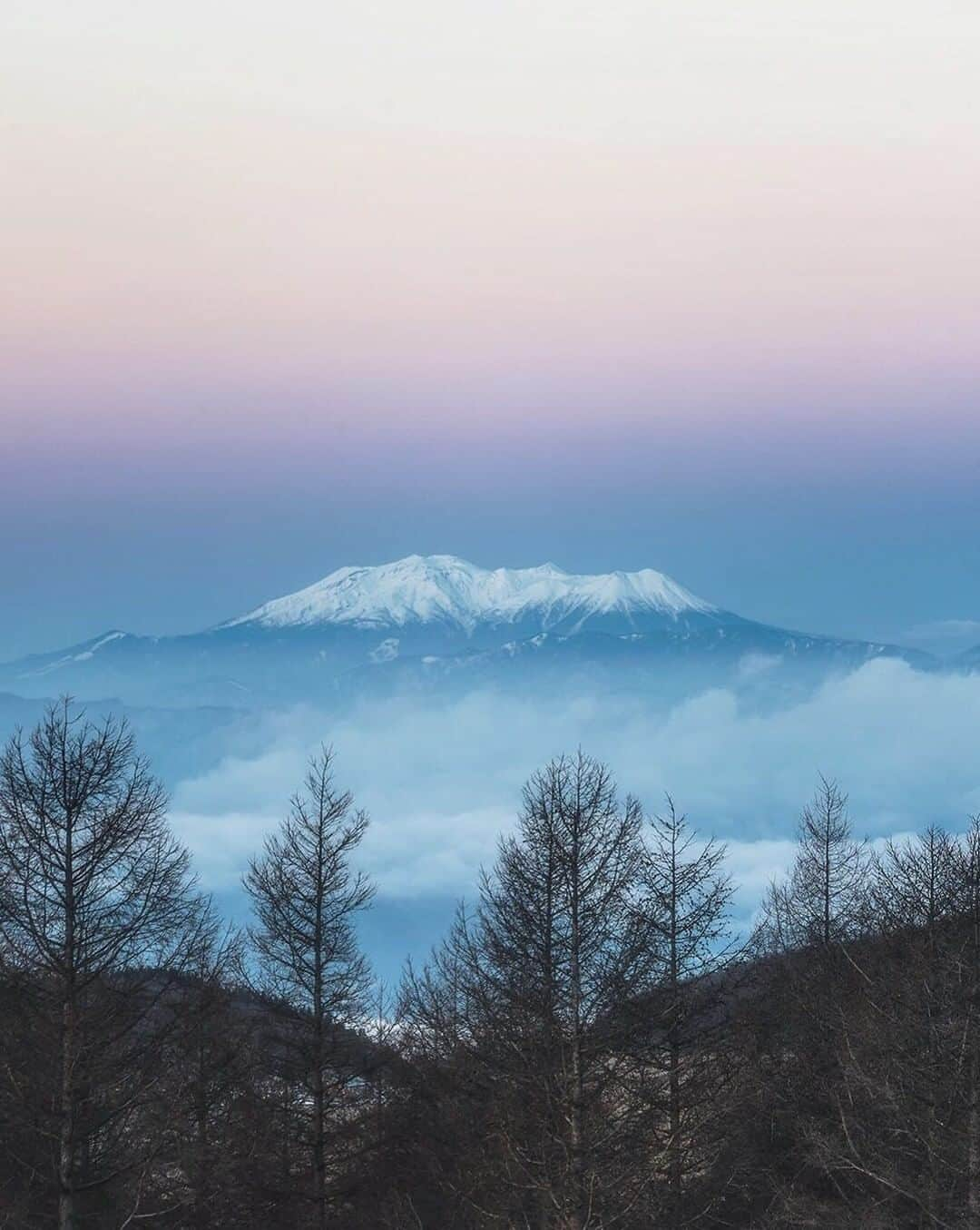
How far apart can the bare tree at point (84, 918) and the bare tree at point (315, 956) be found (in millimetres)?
8026

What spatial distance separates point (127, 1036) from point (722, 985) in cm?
1333

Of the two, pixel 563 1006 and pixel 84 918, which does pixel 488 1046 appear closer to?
pixel 563 1006

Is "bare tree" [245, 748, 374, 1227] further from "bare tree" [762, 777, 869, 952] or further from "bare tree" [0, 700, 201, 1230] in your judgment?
"bare tree" [762, 777, 869, 952]

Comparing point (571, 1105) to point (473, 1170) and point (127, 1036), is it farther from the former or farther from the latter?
point (127, 1036)

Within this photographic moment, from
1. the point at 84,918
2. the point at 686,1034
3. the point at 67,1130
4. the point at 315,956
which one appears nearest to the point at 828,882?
the point at 686,1034

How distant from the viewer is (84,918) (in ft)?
86.5

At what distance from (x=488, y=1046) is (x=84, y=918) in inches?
318

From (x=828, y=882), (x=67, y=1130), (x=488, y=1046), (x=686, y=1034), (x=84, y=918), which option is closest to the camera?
(x=67, y=1130)

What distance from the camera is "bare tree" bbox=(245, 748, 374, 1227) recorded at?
1394 inches

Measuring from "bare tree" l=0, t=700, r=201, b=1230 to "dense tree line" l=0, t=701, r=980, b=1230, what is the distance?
58 millimetres

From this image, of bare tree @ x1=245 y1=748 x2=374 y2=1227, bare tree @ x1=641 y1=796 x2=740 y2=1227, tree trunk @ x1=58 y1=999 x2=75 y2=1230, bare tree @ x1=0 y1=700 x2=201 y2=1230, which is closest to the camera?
tree trunk @ x1=58 y1=999 x2=75 y2=1230

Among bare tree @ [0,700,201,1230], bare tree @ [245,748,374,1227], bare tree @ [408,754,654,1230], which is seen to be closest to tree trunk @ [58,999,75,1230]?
bare tree @ [0,700,201,1230]

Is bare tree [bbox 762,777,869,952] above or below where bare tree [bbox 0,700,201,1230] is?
above

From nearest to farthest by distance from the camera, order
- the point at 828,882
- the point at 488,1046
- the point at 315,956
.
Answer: the point at 488,1046 → the point at 315,956 → the point at 828,882
